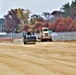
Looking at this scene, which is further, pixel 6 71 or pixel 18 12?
pixel 18 12

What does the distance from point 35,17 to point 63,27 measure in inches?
1645

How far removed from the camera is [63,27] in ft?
265

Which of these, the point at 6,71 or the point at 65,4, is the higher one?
the point at 65,4

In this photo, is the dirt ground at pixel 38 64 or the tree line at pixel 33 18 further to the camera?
the tree line at pixel 33 18

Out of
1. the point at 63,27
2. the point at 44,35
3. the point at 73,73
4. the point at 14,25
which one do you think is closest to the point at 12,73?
the point at 73,73

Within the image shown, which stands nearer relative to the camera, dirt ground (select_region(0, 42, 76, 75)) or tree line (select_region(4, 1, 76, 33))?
dirt ground (select_region(0, 42, 76, 75))

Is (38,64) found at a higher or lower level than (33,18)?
lower

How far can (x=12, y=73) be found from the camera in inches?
471

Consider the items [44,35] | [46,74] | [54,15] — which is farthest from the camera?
[54,15]

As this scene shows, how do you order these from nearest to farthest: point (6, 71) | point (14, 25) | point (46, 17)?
1. point (6, 71)
2. point (46, 17)
3. point (14, 25)

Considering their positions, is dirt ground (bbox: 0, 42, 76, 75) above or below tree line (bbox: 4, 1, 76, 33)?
below

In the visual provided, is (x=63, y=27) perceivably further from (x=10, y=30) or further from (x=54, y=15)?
(x=10, y=30)

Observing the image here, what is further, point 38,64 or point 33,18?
point 33,18

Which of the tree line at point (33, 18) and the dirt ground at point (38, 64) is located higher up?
the tree line at point (33, 18)
